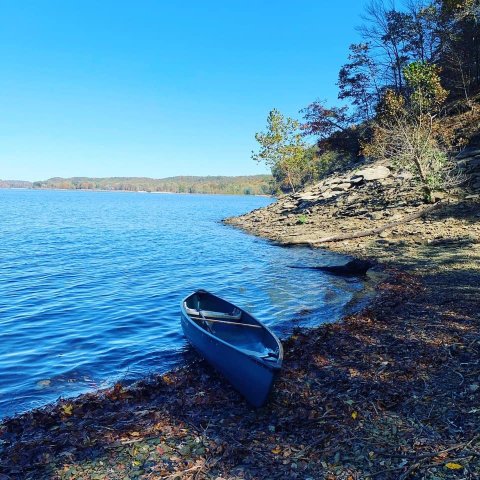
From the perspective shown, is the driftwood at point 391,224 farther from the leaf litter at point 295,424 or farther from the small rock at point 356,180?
the leaf litter at point 295,424

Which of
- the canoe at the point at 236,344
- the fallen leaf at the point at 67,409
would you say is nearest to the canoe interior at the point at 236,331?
the canoe at the point at 236,344

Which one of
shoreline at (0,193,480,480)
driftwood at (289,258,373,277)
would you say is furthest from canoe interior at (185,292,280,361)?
driftwood at (289,258,373,277)

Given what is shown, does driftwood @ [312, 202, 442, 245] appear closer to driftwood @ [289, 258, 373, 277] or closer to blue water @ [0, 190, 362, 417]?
blue water @ [0, 190, 362, 417]

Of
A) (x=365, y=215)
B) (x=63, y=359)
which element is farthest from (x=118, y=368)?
(x=365, y=215)

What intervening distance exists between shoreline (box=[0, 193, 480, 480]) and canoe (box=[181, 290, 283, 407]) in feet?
1.36

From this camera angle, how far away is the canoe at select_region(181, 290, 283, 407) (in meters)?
7.69

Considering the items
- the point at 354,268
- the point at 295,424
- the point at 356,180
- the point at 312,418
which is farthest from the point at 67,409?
the point at 356,180

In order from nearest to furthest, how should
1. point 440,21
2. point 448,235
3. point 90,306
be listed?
point 90,306, point 448,235, point 440,21

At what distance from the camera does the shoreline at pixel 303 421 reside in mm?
5664

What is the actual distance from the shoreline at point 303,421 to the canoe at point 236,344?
0.42 meters

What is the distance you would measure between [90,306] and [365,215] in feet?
77.9

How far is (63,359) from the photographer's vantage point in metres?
11.5

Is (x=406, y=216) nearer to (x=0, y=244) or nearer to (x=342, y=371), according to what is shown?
(x=342, y=371)

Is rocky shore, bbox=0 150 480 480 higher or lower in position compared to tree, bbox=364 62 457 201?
lower
